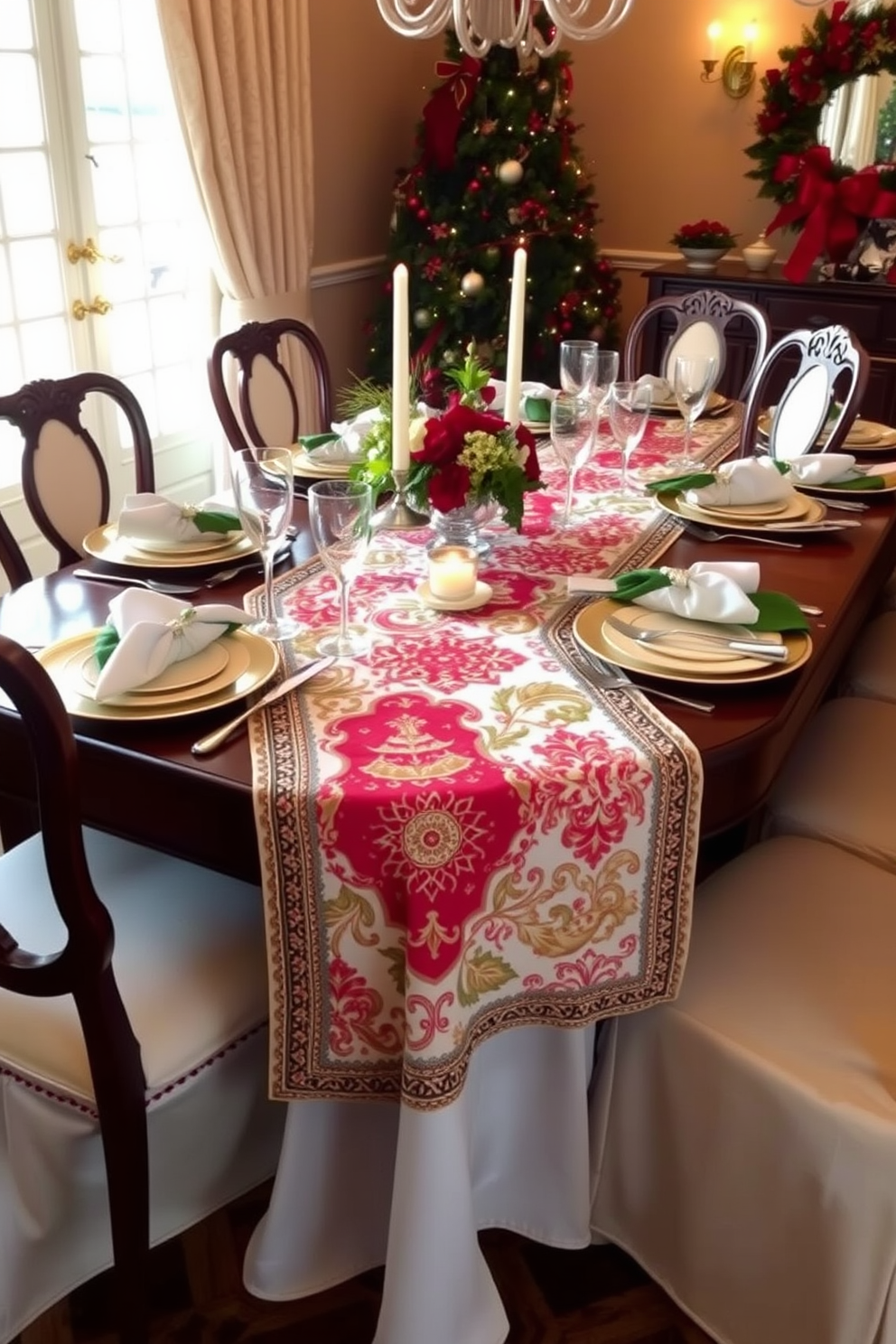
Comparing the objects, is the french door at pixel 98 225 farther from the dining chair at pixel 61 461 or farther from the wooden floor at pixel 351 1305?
the wooden floor at pixel 351 1305

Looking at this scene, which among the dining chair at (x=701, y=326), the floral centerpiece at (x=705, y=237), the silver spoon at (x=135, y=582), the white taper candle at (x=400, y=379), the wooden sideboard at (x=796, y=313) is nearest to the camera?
the white taper candle at (x=400, y=379)

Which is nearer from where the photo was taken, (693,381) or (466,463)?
(466,463)

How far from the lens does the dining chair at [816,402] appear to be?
228 cm

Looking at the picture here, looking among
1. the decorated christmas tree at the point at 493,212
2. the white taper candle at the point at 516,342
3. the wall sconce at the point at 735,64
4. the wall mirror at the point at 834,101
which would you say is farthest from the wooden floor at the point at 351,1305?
the wall sconce at the point at 735,64

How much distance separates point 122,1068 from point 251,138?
112 inches

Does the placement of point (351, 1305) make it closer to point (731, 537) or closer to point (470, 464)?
point (470, 464)

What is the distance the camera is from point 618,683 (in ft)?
4.27

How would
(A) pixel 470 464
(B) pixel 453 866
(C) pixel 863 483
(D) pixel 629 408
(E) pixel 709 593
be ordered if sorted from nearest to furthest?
(B) pixel 453 866, (E) pixel 709 593, (A) pixel 470 464, (D) pixel 629 408, (C) pixel 863 483

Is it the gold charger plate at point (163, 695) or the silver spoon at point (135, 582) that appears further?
the silver spoon at point (135, 582)

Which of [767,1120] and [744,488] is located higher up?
[744,488]

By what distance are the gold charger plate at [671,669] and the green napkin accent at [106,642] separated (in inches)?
17.2

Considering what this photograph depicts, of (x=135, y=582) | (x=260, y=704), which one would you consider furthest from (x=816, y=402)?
(x=260, y=704)

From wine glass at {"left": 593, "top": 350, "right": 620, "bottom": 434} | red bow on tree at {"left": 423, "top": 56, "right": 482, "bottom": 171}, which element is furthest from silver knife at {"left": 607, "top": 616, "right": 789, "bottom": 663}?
red bow on tree at {"left": 423, "top": 56, "right": 482, "bottom": 171}

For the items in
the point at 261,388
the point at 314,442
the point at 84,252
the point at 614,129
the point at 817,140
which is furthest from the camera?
the point at 614,129
